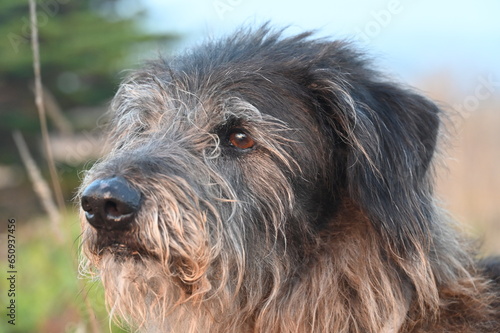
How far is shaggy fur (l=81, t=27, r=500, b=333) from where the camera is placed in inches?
126

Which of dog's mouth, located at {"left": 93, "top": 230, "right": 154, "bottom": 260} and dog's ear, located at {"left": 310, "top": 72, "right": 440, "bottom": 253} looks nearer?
dog's mouth, located at {"left": 93, "top": 230, "right": 154, "bottom": 260}

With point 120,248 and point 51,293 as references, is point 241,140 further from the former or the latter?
point 51,293

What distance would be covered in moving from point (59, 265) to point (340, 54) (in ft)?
13.8

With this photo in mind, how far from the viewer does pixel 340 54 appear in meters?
Result: 3.74

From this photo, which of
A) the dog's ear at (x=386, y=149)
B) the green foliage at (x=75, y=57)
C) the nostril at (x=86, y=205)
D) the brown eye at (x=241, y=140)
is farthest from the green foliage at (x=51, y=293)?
the green foliage at (x=75, y=57)

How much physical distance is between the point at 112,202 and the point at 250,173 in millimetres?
798

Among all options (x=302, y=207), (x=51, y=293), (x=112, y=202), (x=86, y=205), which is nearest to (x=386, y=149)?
(x=302, y=207)

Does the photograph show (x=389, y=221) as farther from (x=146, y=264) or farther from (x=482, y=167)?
(x=482, y=167)

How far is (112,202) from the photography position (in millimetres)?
2812

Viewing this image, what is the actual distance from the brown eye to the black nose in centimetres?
74

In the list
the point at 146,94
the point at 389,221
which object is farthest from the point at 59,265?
the point at 389,221

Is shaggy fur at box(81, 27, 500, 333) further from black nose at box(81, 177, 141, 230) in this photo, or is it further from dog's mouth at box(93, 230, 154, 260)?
black nose at box(81, 177, 141, 230)

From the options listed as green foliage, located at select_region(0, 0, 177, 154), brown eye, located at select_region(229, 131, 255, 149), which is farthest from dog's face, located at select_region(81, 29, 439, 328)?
green foliage, located at select_region(0, 0, 177, 154)

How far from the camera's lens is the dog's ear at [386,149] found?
3.24m
